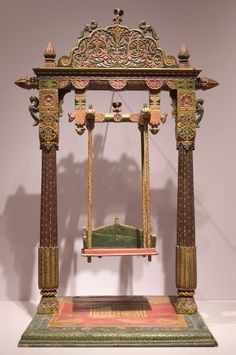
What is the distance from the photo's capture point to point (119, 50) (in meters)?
2.83

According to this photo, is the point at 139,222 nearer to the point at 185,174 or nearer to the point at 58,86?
the point at 185,174

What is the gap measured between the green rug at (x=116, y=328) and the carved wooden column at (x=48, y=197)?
0.15 m

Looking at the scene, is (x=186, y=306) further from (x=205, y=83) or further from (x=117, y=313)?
(x=205, y=83)

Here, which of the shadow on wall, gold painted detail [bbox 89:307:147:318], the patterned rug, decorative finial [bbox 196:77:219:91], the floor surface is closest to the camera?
the floor surface

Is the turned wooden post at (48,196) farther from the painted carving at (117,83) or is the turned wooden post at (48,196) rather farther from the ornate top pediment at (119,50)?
the painted carving at (117,83)

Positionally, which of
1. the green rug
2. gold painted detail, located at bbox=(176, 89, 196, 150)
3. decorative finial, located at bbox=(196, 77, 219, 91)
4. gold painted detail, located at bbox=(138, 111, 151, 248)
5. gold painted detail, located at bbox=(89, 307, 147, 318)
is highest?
decorative finial, located at bbox=(196, 77, 219, 91)

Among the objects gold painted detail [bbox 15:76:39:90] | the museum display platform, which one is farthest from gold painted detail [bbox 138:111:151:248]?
gold painted detail [bbox 15:76:39:90]

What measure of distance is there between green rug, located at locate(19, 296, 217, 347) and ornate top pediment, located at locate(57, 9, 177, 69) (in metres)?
1.34

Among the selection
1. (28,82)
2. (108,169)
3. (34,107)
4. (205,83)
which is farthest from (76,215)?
(205,83)

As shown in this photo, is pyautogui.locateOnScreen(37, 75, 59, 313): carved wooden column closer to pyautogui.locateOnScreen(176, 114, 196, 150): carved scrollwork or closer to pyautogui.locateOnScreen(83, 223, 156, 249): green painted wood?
pyautogui.locateOnScreen(83, 223, 156, 249): green painted wood

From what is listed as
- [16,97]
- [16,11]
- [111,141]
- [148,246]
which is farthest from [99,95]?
[148,246]

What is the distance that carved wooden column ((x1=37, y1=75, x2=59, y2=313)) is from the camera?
2.77 m

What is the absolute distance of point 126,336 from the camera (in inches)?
96.4

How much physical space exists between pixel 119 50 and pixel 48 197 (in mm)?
885
